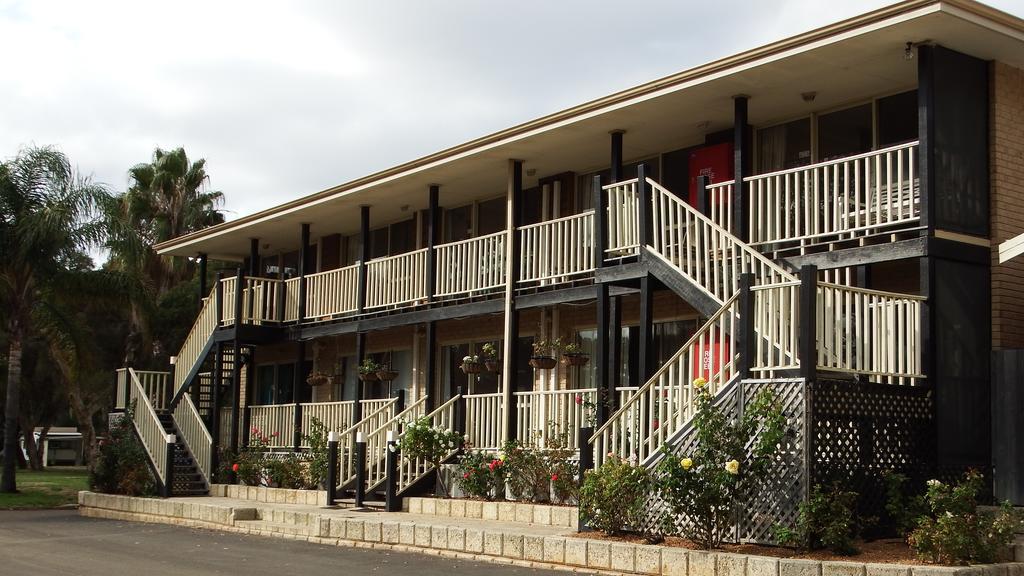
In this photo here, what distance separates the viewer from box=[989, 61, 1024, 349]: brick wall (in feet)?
45.1

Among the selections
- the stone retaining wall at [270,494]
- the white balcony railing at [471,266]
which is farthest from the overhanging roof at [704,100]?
the stone retaining wall at [270,494]

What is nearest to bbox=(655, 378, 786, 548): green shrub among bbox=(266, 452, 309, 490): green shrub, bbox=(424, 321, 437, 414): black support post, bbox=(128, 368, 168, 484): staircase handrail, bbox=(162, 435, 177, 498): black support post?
bbox=(424, 321, 437, 414): black support post

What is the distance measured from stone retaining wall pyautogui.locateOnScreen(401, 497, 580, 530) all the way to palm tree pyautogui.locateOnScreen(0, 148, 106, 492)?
13.1 metres

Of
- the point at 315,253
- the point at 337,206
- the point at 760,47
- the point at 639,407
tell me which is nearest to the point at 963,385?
the point at 639,407

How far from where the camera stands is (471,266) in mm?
20156

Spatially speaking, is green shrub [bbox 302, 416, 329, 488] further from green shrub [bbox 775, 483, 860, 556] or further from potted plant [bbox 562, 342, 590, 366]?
green shrub [bbox 775, 483, 860, 556]

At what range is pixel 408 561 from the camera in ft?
44.1

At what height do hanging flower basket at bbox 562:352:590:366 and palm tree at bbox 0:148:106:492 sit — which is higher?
palm tree at bbox 0:148:106:492

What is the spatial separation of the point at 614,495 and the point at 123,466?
47.1 ft

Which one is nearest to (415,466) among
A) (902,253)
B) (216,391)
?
(902,253)

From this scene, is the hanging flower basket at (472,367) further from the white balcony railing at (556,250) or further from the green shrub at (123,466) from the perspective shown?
the green shrub at (123,466)

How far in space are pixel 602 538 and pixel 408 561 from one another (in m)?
2.32

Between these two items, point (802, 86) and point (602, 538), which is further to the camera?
point (802, 86)

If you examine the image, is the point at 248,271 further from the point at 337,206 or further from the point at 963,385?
the point at 963,385
